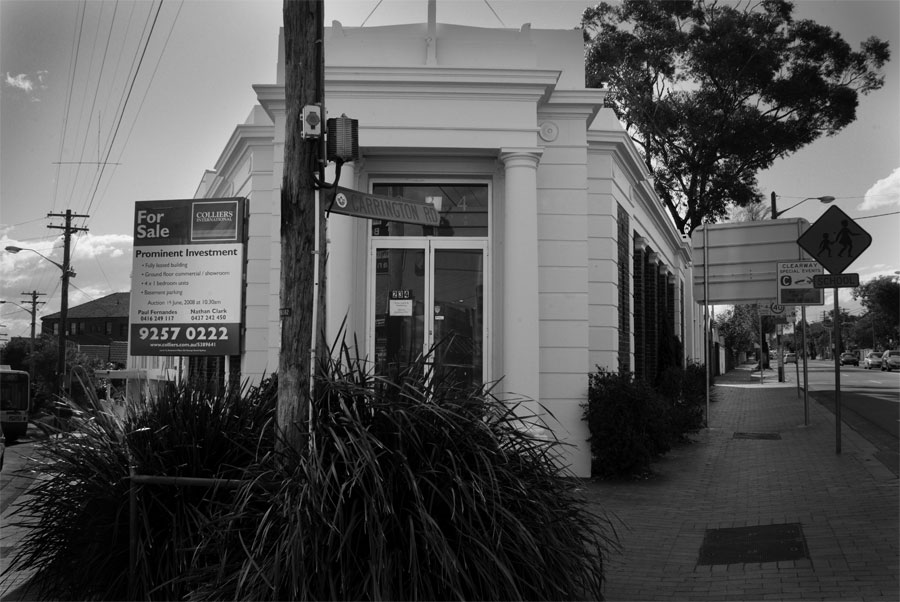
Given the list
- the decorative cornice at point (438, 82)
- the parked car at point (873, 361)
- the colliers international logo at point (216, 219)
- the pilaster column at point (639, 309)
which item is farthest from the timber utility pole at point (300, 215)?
the parked car at point (873, 361)

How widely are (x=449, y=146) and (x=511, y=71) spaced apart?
1.16 meters

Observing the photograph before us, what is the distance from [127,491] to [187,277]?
6.70m

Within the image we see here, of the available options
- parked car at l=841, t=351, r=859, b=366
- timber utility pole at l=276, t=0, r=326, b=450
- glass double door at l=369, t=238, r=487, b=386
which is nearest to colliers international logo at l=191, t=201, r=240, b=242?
glass double door at l=369, t=238, r=487, b=386

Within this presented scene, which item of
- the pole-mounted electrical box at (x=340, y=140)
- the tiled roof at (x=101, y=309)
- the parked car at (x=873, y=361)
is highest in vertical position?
the tiled roof at (x=101, y=309)

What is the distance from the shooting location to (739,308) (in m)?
65.9

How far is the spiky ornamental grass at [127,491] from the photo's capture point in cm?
520

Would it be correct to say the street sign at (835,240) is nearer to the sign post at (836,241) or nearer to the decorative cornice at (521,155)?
the sign post at (836,241)

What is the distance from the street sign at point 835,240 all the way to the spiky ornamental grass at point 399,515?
7.77 metres

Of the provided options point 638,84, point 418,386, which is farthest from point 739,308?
point 418,386

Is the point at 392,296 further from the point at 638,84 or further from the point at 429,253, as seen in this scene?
the point at 638,84

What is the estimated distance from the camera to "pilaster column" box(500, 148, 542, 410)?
1005 centimetres

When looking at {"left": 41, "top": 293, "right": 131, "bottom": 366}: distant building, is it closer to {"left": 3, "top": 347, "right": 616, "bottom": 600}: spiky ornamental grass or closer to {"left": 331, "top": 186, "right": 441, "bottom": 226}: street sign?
{"left": 3, "top": 347, "right": 616, "bottom": 600}: spiky ornamental grass

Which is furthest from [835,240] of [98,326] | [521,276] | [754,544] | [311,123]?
[98,326]

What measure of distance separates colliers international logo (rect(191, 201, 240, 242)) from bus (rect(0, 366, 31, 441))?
25846 millimetres
